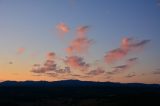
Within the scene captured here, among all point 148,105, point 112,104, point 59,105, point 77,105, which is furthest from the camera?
point 59,105

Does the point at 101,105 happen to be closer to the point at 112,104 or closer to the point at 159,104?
the point at 112,104

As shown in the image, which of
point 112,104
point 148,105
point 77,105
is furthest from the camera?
point 77,105

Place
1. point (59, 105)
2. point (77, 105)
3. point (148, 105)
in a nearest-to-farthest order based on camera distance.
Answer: point (148, 105)
point (77, 105)
point (59, 105)

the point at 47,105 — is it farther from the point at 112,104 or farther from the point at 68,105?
the point at 112,104

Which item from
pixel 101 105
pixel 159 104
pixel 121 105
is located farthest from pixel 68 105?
pixel 159 104

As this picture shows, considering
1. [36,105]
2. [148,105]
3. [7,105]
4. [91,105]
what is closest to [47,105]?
[36,105]

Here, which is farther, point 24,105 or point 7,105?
point 24,105

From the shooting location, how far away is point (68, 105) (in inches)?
3765

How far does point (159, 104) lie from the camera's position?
7419 centimetres

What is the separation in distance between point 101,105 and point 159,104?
51.0 ft

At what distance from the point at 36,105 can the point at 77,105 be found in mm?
16988

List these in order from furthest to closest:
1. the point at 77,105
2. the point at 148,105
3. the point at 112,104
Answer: the point at 77,105
the point at 112,104
the point at 148,105

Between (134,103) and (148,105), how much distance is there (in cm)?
446

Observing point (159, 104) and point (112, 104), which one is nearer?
point (159, 104)
